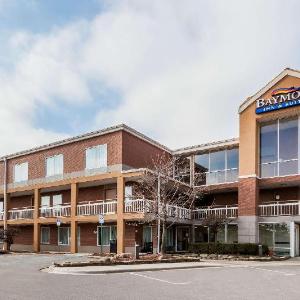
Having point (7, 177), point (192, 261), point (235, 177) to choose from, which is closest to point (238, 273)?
point (192, 261)

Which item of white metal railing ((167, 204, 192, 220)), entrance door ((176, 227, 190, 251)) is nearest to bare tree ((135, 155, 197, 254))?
white metal railing ((167, 204, 192, 220))

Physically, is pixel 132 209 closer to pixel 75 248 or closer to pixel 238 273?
pixel 75 248

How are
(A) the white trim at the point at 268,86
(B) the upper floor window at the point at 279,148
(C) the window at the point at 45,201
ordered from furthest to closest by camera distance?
(C) the window at the point at 45,201
(A) the white trim at the point at 268,86
(B) the upper floor window at the point at 279,148

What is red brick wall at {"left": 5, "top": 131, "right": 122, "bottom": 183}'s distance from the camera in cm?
3258

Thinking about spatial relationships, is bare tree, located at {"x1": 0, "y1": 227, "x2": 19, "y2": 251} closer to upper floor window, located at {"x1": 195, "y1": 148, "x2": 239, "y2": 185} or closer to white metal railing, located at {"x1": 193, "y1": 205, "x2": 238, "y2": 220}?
white metal railing, located at {"x1": 193, "y1": 205, "x2": 238, "y2": 220}

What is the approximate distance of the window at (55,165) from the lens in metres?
36.6

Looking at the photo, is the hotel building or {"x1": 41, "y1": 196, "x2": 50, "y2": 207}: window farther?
{"x1": 41, "y1": 196, "x2": 50, "y2": 207}: window

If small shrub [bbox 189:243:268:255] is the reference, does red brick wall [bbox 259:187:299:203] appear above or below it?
above

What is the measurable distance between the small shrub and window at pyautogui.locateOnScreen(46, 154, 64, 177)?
13.0m

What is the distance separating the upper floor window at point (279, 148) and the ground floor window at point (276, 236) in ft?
11.6

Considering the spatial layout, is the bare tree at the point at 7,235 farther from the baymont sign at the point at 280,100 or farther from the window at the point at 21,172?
the baymont sign at the point at 280,100

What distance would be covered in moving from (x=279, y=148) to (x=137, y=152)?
10.2 meters

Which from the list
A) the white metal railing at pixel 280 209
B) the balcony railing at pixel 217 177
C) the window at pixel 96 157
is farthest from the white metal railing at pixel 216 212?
the window at pixel 96 157

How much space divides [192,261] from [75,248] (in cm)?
1156
